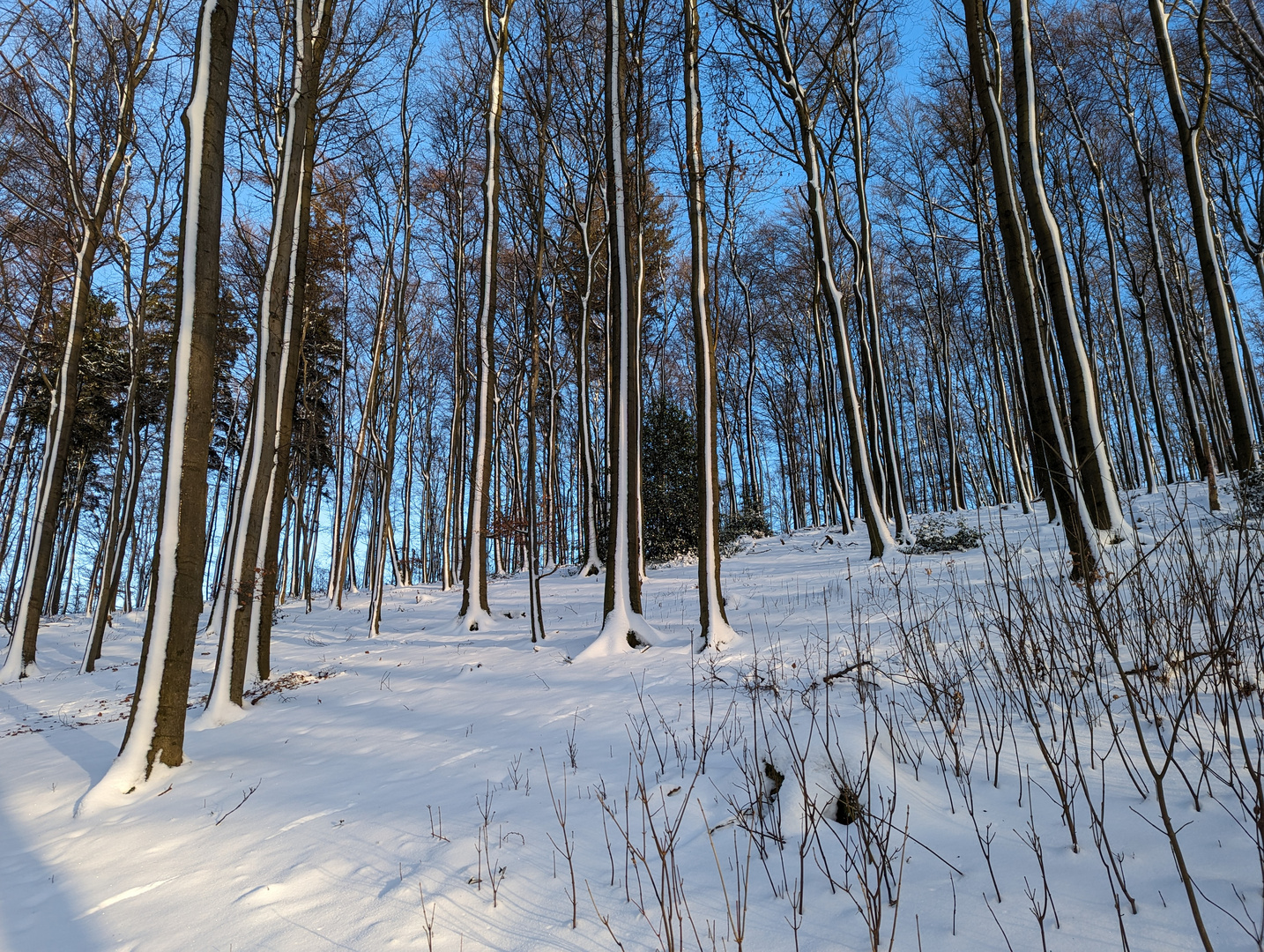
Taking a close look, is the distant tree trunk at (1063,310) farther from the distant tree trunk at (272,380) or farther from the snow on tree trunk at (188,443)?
the distant tree trunk at (272,380)

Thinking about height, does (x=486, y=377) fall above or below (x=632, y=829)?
above

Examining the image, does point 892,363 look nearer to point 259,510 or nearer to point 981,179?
point 981,179

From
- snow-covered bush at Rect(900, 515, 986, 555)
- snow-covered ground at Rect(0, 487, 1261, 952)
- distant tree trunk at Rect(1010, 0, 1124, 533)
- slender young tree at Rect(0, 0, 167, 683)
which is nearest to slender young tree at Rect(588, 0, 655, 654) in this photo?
snow-covered ground at Rect(0, 487, 1261, 952)

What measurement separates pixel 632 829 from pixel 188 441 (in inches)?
156

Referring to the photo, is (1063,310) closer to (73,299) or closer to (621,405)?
(621,405)

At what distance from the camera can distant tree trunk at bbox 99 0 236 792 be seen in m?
4.04

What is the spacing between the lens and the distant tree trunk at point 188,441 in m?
4.04

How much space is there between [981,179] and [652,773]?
55.5 feet

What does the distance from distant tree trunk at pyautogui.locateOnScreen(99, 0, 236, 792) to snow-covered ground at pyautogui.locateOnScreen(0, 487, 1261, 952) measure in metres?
0.40

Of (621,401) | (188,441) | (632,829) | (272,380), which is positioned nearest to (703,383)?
(621,401)

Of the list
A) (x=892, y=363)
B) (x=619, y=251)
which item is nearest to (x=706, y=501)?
(x=619, y=251)

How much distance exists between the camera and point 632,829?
2.56 metres

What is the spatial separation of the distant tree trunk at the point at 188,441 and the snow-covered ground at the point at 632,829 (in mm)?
404

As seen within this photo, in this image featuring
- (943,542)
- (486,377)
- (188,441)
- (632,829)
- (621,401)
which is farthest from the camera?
(943,542)
